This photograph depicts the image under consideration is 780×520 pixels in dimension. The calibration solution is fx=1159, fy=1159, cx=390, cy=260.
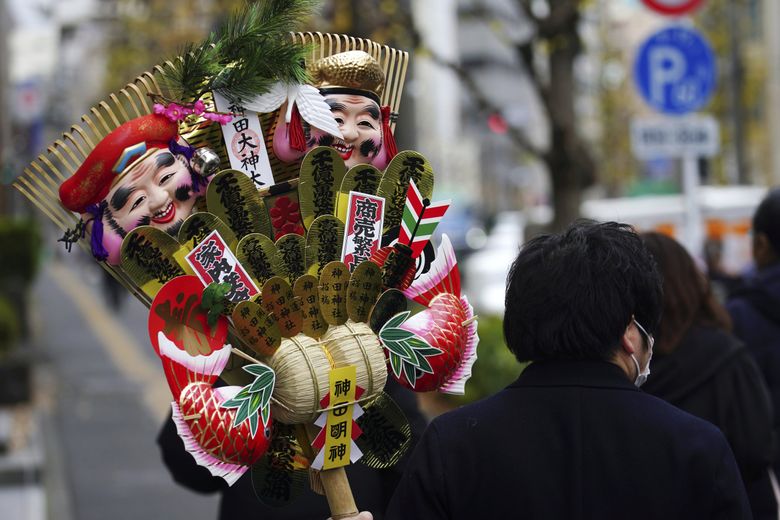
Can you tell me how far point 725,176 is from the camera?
26984mm

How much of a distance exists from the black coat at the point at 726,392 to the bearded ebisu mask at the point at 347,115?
51.7 inches

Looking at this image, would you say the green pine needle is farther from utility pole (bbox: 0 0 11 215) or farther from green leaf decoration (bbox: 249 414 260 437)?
utility pole (bbox: 0 0 11 215)

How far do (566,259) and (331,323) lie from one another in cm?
52

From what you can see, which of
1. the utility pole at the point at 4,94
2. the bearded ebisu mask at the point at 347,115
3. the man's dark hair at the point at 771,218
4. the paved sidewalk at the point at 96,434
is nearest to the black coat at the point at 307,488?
the bearded ebisu mask at the point at 347,115

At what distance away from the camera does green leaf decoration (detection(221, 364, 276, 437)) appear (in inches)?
88.0

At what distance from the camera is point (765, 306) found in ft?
13.7

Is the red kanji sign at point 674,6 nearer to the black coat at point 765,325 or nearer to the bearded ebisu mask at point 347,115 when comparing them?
the black coat at point 765,325

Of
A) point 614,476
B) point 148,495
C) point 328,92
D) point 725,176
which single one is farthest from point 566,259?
point 725,176

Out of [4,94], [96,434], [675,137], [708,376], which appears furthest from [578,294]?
[4,94]

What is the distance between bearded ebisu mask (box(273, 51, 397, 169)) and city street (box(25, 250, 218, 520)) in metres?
4.93

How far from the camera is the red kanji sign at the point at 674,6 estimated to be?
7906mm

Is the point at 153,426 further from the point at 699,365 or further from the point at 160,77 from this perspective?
the point at 160,77

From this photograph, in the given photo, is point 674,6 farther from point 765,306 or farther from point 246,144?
point 246,144

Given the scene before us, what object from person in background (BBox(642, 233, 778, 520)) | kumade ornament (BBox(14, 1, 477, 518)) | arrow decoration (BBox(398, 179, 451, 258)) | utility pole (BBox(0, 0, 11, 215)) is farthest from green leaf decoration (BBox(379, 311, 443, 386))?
utility pole (BBox(0, 0, 11, 215))
